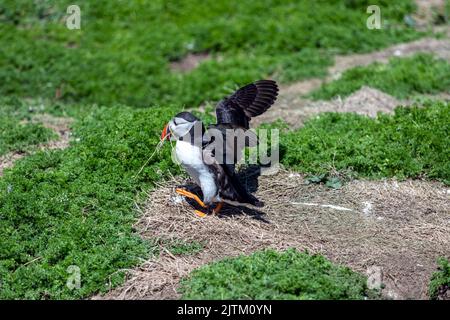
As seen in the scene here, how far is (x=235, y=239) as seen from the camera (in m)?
7.41

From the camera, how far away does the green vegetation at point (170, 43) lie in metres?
12.1

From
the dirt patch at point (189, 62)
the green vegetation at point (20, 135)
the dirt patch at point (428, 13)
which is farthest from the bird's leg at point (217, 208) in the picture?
the dirt patch at point (428, 13)

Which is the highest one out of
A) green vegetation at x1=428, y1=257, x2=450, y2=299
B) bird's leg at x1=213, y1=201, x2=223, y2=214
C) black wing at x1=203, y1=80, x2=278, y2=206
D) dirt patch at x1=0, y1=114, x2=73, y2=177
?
black wing at x1=203, y1=80, x2=278, y2=206

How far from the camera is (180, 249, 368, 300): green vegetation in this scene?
639 centimetres

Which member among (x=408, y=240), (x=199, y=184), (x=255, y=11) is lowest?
(x=408, y=240)

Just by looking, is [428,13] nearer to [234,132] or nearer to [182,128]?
[234,132]

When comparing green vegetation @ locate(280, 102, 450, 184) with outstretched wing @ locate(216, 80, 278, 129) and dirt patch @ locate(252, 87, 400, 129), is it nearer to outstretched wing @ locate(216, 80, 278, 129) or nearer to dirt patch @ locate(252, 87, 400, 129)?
dirt patch @ locate(252, 87, 400, 129)

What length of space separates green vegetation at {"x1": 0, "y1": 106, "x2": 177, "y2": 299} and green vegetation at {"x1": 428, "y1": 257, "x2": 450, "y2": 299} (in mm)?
2742

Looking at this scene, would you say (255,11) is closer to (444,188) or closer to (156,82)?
(156,82)

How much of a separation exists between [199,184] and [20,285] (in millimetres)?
2111

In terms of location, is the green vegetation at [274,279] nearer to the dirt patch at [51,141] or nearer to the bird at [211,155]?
the bird at [211,155]

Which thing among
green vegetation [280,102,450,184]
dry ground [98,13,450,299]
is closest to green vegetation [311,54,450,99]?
green vegetation [280,102,450,184]

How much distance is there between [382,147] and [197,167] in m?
2.67
